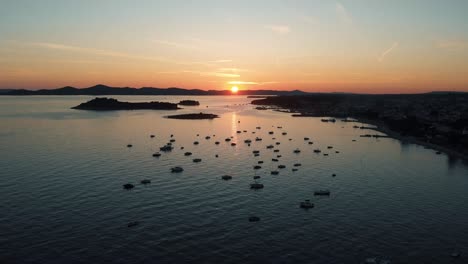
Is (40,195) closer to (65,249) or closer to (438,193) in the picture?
(65,249)

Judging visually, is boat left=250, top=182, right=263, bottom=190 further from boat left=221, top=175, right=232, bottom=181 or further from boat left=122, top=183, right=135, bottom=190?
boat left=122, top=183, right=135, bottom=190

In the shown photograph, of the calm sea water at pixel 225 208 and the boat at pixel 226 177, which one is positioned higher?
the boat at pixel 226 177

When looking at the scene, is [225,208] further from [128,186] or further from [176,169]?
[176,169]

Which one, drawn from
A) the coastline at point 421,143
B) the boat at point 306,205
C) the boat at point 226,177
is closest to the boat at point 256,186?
the boat at point 226,177

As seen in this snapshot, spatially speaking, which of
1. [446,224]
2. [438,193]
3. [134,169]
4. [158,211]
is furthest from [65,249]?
[438,193]

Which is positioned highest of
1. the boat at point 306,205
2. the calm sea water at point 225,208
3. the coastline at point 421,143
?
the coastline at point 421,143

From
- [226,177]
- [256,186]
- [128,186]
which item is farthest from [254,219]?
[128,186]

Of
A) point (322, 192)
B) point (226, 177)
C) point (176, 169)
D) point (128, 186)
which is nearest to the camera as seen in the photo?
point (322, 192)

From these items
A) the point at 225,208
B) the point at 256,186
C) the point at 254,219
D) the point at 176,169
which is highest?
the point at 176,169

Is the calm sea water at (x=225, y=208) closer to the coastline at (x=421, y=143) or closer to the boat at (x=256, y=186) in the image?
the boat at (x=256, y=186)
